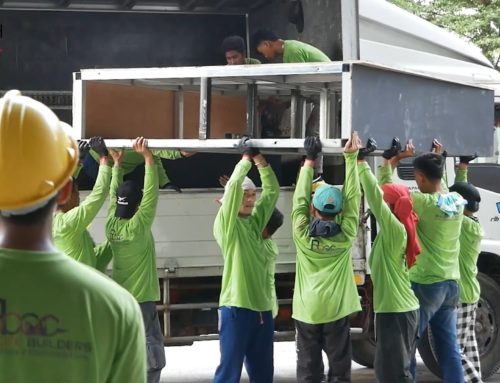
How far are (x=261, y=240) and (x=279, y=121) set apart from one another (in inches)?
49.9

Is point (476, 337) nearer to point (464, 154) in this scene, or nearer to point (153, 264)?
point (464, 154)

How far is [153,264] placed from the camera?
24.9ft

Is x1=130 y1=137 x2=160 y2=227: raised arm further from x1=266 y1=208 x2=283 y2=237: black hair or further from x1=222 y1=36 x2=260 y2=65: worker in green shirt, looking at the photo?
x1=222 y1=36 x2=260 y2=65: worker in green shirt

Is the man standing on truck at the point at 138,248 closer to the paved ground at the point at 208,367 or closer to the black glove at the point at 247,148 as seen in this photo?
the black glove at the point at 247,148

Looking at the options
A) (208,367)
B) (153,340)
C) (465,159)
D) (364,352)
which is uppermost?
(465,159)

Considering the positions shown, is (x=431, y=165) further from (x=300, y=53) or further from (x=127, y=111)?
(x=127, y=111)

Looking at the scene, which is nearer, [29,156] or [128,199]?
[29,156]

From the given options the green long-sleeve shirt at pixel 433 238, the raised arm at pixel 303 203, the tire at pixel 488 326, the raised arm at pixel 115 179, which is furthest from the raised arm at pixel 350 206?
the tire at pixel 488 326

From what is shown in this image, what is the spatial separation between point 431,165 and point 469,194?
80cm

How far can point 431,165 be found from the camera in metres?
7.56

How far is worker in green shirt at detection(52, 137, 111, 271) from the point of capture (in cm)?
721

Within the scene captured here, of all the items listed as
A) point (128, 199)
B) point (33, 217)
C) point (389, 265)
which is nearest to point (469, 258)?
point (389, 265)

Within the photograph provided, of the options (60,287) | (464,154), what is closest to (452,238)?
(464,154)

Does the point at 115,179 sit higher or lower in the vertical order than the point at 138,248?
higher
